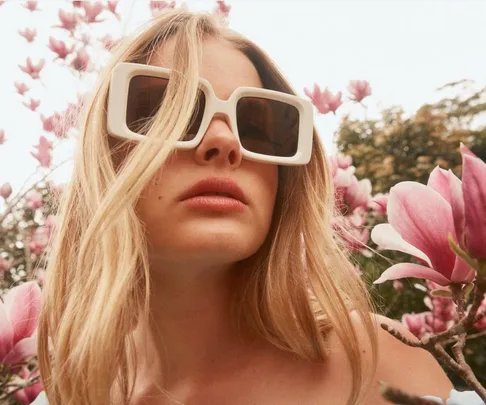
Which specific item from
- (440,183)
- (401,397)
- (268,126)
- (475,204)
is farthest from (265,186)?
(401,397)

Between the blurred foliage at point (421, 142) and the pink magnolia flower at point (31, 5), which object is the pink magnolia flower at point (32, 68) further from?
the blurred foliage at point (421, 142)

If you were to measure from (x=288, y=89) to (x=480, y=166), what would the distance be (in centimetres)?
94

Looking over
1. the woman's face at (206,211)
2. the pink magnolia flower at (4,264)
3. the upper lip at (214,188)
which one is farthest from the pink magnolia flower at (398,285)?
the pink magnolia flower at (4,264)

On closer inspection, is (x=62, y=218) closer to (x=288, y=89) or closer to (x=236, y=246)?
(x=236, y=246)

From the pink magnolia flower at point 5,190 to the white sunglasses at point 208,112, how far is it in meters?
1.25

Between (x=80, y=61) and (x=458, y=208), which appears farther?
(x=80, y=61)

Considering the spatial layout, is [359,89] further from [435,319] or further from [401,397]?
[401,397]

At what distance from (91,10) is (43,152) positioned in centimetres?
84

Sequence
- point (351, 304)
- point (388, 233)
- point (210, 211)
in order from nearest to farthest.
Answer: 1. point (388, 233)
2. point (210, 211)
3. point (351, 304)

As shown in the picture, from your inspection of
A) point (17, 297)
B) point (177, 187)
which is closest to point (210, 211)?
point (177, 187)

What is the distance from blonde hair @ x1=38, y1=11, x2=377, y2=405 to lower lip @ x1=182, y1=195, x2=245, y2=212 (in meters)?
0.09

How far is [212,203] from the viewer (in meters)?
0.96

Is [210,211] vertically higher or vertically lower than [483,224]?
lower

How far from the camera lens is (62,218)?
1200 millimetres
